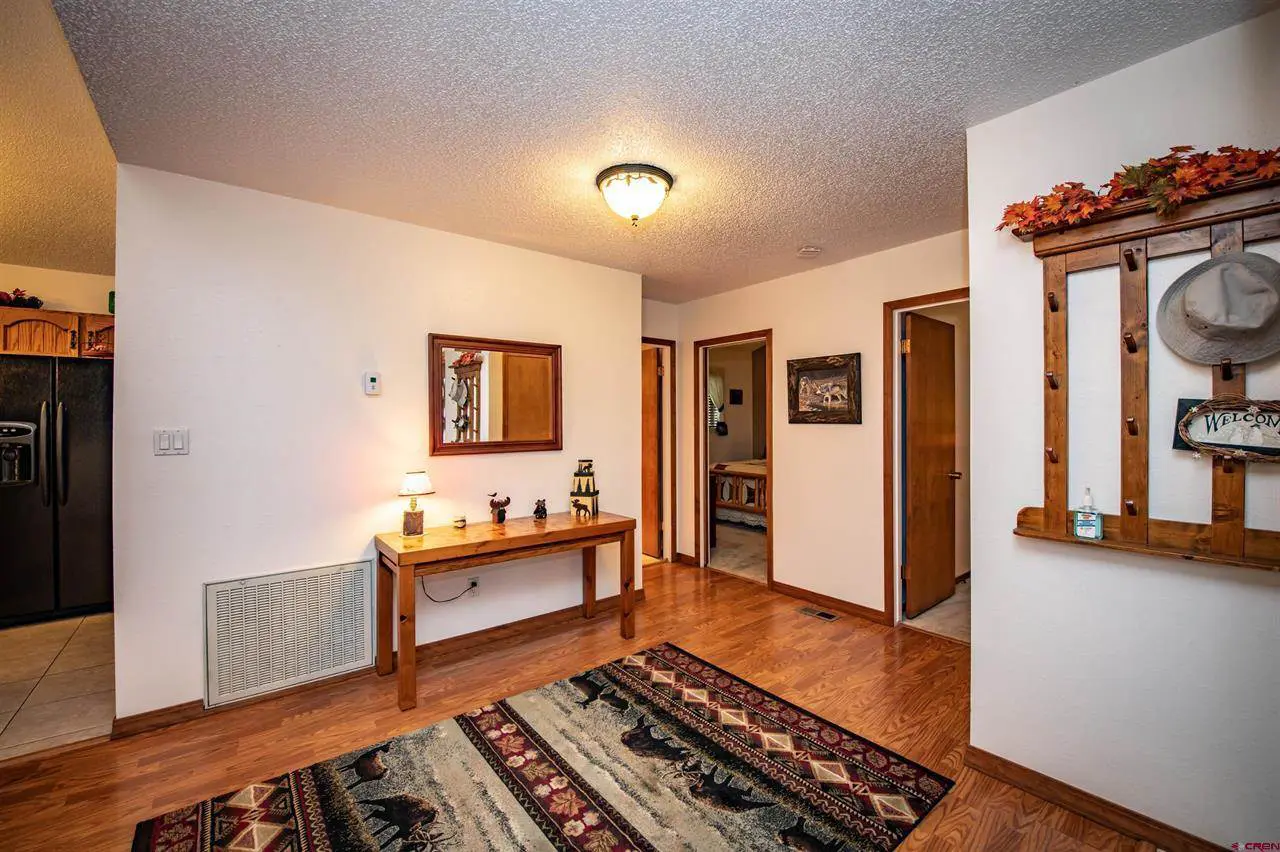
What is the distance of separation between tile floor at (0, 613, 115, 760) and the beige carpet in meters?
4.08

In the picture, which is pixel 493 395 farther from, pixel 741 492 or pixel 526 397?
pixel 741 492

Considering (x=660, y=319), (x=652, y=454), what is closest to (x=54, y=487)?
(x=652, y=454)

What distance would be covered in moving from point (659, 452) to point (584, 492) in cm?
170

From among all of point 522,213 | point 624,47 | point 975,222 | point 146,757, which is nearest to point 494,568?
point 146,757

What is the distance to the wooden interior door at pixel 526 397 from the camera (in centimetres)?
336

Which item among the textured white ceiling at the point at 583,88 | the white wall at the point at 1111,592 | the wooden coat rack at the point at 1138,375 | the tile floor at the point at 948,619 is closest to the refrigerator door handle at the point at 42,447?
the textured white ceiling at the point at 583,88

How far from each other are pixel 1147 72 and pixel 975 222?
59 centimetres

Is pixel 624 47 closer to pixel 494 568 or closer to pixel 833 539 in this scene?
pixel 494 568

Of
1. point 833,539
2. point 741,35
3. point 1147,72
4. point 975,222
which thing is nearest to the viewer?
point 741,35

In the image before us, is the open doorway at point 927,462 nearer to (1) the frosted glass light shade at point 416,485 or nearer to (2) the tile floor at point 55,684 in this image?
(1) the frosted glass light shade at point 416,485

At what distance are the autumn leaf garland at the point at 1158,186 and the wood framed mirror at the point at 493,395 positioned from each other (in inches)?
102

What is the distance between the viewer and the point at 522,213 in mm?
2824

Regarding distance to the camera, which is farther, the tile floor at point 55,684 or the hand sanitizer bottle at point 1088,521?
the tile floor at point 55,684

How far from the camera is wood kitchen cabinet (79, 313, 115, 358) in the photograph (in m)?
3.76
